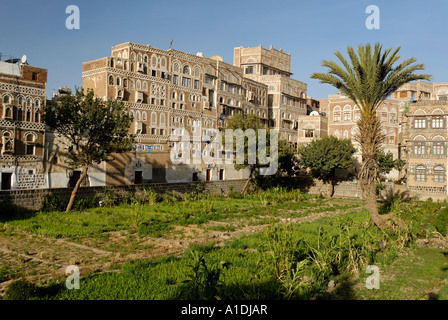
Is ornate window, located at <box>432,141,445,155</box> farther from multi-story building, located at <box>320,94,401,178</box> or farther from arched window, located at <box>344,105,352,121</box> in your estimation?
arched window, located at <box>344,105,352,121</box>

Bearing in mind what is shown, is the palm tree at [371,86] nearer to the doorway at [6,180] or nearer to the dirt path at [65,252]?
the dirt path at [65,252]

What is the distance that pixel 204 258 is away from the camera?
12.3m

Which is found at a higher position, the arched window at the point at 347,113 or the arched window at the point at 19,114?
the arched window at the point at 347,113

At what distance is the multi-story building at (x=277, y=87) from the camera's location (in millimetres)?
56594

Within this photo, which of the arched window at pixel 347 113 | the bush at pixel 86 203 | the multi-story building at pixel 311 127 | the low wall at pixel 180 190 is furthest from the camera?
the multi-story building at pixel 311 127

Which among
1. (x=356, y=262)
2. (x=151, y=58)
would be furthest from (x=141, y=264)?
(x=151, y=58)

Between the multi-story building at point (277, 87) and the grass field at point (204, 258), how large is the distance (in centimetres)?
3728

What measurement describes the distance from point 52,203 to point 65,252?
9274mm

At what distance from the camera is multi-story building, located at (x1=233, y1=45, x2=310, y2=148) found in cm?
5659

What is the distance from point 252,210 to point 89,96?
1252 centimetres

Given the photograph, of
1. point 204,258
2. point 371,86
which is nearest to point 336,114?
point 371,86

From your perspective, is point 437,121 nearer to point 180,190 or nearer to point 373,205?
point 373,205

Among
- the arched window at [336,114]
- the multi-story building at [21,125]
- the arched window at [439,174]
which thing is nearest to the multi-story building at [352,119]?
the arched window at [336,114]

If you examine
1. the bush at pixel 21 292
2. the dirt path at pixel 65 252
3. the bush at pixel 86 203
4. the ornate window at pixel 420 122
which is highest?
the ornate window at pixel 420 122
